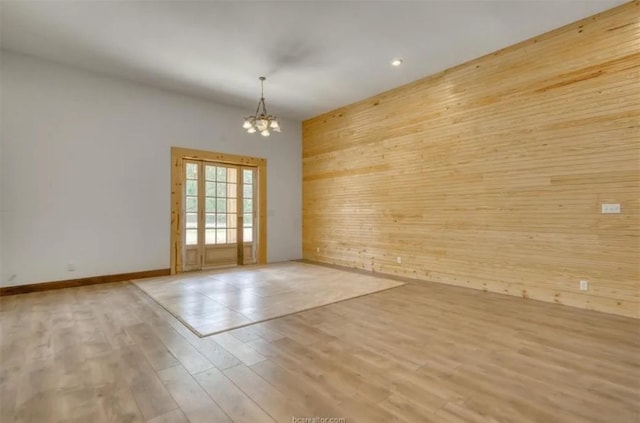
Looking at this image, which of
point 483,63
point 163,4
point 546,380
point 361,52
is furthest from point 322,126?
point 546,380

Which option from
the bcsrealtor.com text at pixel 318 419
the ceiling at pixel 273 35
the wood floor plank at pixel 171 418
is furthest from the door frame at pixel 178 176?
the bcsrealtor.com text at pixel 318 419

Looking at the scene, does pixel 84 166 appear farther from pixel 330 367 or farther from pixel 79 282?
pixel 330 367

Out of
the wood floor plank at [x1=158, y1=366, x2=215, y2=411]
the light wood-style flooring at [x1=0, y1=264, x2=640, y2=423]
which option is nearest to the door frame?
the light wood-style flooring at [x1=0, y1=264, x2=640, y2=423]

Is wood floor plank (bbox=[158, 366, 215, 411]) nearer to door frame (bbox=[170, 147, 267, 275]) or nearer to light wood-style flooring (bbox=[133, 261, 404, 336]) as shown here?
light wood-style flooring (bbox=[133, 261, 404, 336])

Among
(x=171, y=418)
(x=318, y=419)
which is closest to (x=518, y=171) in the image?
Answer: (x=318, y=419)

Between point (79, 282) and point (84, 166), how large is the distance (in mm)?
1871

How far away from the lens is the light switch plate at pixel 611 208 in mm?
3605

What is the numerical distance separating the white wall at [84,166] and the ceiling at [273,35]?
1.47ft

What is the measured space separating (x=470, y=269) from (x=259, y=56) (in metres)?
4.51

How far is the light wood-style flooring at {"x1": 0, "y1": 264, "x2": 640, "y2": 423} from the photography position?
1877 mm

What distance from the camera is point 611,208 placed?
364 centimetres

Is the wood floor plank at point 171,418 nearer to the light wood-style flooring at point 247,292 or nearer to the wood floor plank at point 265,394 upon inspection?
the wood floor plank at point 265,394

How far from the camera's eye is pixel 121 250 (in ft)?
18.2

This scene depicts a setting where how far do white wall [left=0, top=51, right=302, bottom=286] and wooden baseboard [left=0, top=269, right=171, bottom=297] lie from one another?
8 cm
